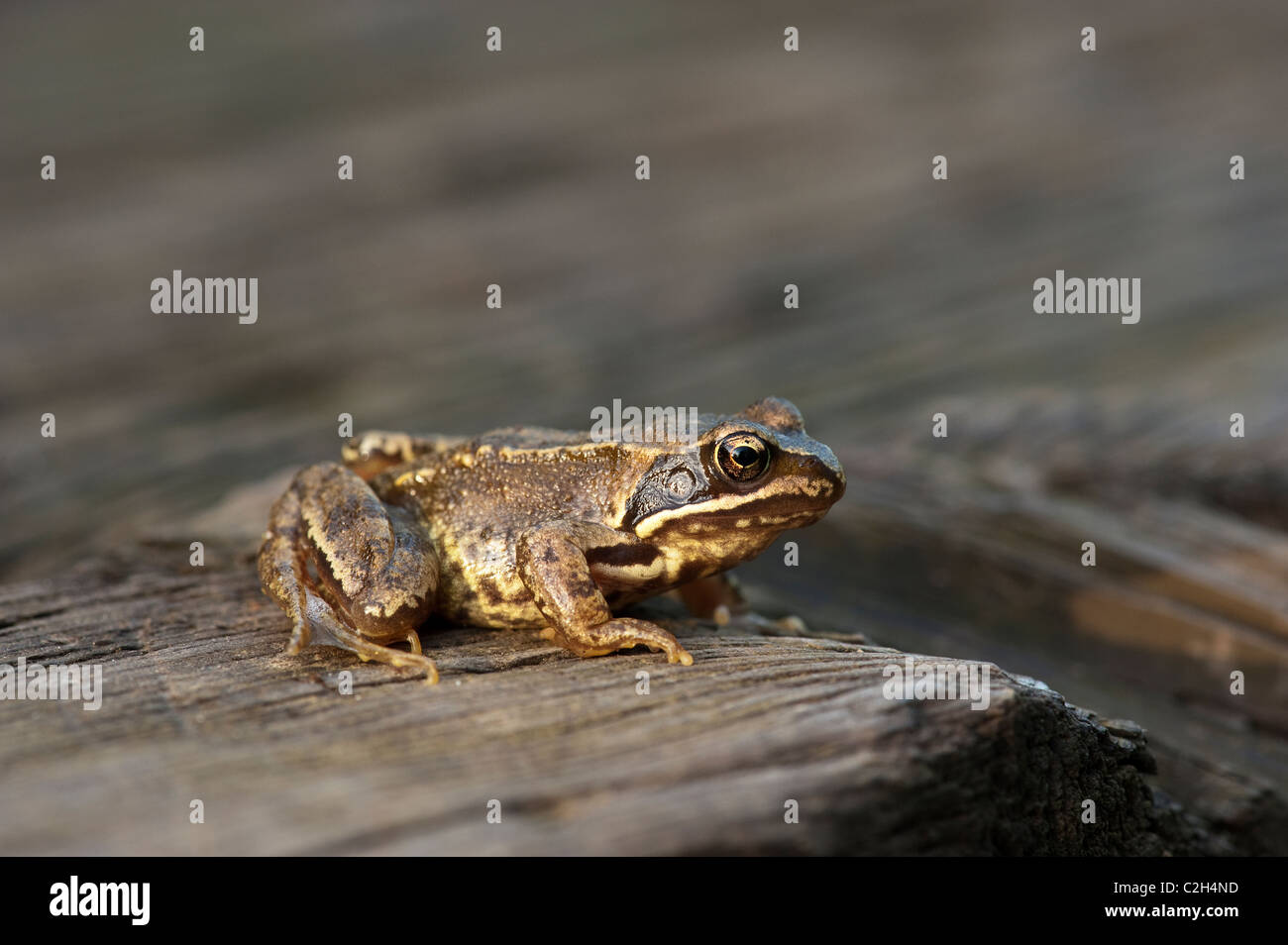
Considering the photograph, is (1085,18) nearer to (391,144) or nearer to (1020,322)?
(1020,322)

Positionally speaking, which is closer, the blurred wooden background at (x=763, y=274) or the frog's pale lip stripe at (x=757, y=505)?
the frog's pale lip stripe at (x=757, y=505)

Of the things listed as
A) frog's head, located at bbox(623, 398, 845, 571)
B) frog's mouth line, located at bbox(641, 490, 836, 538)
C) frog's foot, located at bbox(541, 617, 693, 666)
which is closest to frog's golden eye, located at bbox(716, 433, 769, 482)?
frog's head, located at bbox(623, 398, 845, 571)

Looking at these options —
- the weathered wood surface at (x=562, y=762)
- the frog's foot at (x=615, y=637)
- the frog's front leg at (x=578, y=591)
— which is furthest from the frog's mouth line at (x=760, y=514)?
the weathered wood surface at (x=562, y=762)

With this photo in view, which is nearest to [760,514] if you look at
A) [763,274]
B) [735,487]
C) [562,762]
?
[735,487]

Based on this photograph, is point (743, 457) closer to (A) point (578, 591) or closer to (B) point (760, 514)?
(B) point (760, 514)

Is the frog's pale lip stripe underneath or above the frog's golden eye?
underneath

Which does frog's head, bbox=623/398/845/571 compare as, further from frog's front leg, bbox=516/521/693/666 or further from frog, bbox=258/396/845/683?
frog's front leg, bbox=516/521/693/666

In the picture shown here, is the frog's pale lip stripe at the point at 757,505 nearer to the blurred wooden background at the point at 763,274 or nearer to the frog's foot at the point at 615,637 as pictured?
the frog's foot at the point at 615,637

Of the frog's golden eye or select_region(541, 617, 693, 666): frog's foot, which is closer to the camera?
select_region(541, 617, 693, 666): frog's foot
